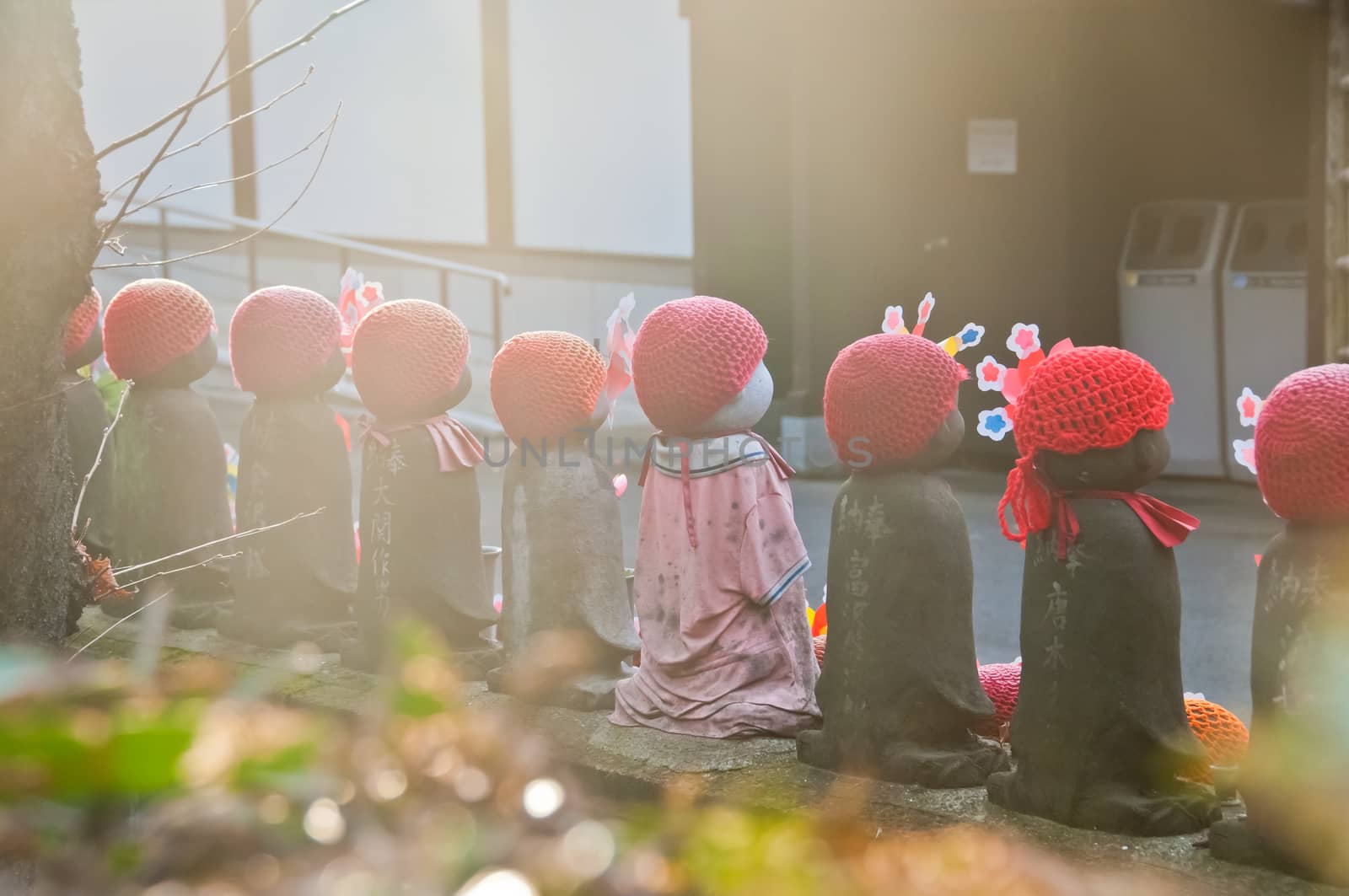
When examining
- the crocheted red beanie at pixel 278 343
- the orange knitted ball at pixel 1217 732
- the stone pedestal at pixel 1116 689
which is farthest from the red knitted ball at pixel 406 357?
the orange knitted ball at pixel 1217 732

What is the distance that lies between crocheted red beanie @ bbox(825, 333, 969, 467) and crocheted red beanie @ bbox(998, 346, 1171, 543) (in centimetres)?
24

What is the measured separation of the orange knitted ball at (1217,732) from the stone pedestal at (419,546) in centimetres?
158

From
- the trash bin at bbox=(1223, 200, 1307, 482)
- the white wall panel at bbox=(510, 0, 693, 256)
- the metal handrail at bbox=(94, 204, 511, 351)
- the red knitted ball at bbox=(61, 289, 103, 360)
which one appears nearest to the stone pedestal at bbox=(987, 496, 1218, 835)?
the red knitted ball at bbox=(61, 289, 103, 360)

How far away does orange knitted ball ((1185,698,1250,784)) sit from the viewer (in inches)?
104

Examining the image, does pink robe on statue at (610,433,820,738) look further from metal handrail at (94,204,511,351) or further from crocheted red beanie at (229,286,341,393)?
metal handrail at (94,204,511,351)

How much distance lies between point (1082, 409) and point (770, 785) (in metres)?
0.87

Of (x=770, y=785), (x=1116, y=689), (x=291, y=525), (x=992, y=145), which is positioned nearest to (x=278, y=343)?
(x=291, y=525)

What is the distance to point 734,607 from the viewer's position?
3.01 m

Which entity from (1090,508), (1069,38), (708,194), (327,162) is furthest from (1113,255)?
(1090,508)

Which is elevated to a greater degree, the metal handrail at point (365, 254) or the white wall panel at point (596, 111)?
the white wall panel at point (596, 111)

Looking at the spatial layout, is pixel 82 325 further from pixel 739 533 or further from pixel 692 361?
pixel 739 533

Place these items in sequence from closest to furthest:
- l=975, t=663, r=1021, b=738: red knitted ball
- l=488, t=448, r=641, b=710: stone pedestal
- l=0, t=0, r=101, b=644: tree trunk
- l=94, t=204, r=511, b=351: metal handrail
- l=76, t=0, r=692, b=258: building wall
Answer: l=0, t=0, r=101, b=644: tree trunk → l=975, t=663, r=1021, b=738: red knitted ball → l=488, t=448, r=641, b=710: stone pedestal → l=94, t=204, r=511, b=351: metal handrail → l=76, t=0, r=692, b=258: building wall

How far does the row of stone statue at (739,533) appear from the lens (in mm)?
2363

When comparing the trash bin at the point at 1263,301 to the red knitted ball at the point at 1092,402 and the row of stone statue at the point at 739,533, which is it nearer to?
the row of stone statue at the point at 739,533
